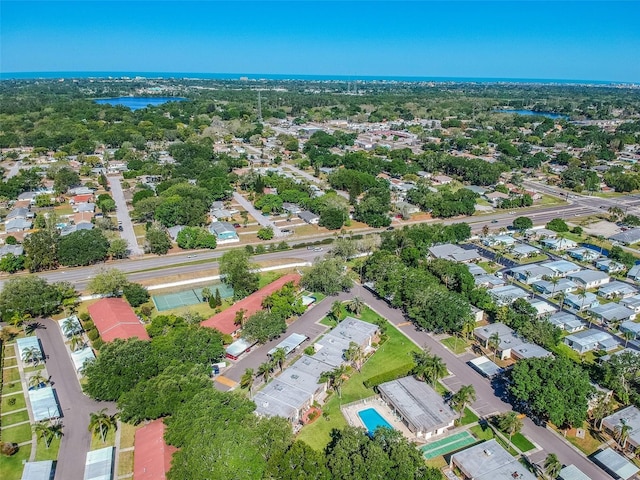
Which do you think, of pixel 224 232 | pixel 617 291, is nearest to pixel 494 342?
pixel 617 291

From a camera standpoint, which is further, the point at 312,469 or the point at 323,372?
the point at 323,372

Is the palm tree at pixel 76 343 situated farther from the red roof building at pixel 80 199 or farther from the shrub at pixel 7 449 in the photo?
the red roof building at pixel 80 199

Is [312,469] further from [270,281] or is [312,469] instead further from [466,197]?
[466,197]

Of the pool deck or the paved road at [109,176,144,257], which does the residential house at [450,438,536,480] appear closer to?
the pool deck

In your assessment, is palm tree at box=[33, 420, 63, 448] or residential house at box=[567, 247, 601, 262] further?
residential house at box=[567, 247, 601, 262]

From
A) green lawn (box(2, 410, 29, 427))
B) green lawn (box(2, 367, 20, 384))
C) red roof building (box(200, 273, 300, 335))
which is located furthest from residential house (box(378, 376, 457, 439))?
green lawn (box(2, 367, 20, 384))

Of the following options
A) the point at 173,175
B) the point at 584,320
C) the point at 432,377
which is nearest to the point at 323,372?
the point at 432,377
